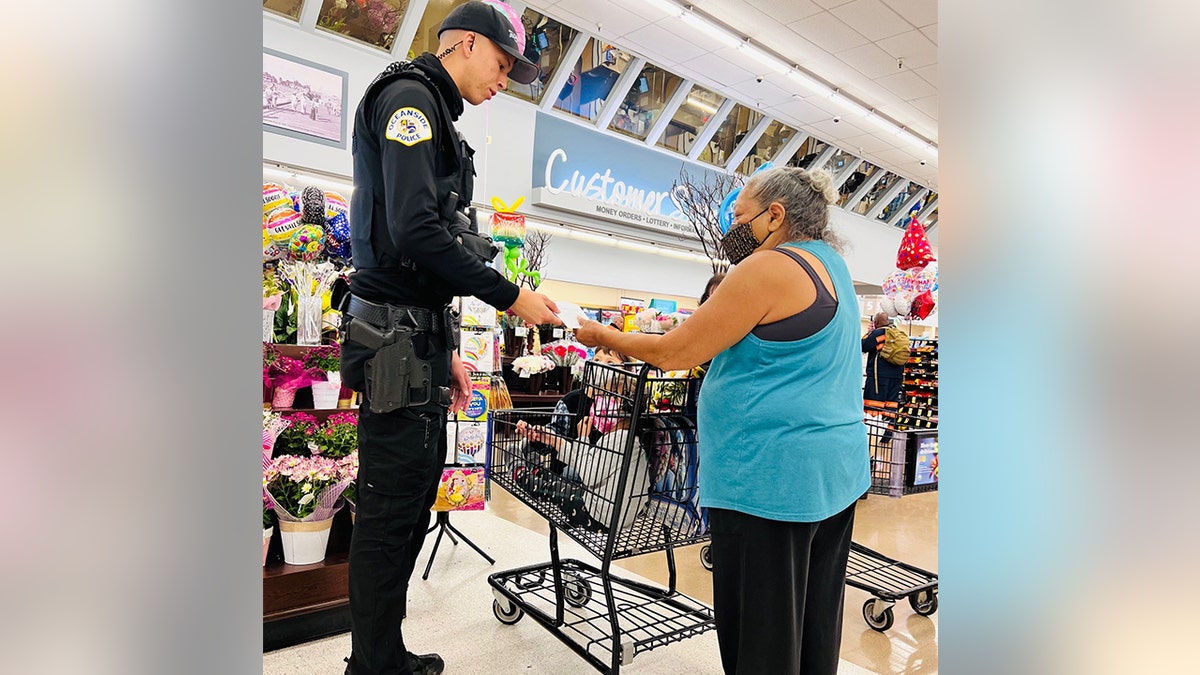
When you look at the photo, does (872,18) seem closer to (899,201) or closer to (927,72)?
(927,72)

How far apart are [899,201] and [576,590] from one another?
49.8 feet

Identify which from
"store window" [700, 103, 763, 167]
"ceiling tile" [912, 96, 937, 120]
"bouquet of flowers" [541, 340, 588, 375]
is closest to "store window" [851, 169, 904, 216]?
"ceiling tile" [912, 96, 937, 120]

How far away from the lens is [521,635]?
256cm

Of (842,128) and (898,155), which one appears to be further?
(898,155)

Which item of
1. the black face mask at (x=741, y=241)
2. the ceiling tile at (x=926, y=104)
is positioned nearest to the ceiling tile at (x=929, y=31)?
the ceiling tile at (x=926, y=104)

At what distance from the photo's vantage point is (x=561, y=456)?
247 cm

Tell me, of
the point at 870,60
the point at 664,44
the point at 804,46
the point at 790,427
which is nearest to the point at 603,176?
the point at 664,44

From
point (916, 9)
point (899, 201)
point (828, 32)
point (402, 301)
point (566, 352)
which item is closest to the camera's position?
point (402, 301)

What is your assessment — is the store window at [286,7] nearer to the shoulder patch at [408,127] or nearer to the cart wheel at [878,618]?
the shoulder patch at [408,127]

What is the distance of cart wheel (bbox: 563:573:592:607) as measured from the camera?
272cm

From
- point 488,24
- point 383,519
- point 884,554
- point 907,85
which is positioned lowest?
point 884,554

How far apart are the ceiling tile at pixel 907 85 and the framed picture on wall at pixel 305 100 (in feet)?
24.5

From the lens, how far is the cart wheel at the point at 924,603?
2.98 meters
